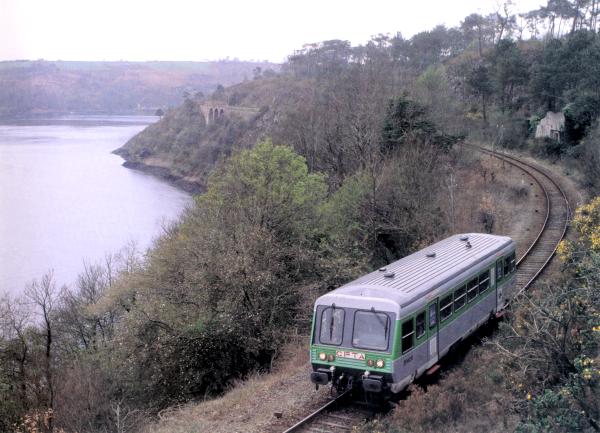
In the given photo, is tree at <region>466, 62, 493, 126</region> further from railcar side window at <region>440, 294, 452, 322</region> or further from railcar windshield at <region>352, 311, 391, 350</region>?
railcar windshield at <region>352, 311, 391, 350</region>

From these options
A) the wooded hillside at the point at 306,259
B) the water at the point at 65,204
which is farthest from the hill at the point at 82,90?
the wooded hillside at the point at 306,259

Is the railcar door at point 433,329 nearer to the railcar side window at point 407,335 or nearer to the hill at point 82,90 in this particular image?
the railcar side window at point 407,335

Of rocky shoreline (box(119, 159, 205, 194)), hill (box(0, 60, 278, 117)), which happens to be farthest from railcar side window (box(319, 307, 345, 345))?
rocky shoreline (box(119, 159, 205, 194))

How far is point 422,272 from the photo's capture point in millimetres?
14172

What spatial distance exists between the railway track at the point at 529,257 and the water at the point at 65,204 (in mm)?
25367

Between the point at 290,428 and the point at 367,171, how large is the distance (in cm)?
1845

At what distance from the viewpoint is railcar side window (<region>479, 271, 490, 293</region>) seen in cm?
1591

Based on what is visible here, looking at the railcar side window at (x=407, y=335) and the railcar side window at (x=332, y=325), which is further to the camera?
the railcar side window at (x=332, y=325)

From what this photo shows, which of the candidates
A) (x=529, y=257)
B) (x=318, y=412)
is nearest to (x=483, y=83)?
(x=529, y=257)

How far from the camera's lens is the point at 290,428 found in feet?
39.0

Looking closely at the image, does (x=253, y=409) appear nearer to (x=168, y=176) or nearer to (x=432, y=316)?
(x=432, y=316)

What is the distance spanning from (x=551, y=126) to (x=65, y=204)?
47.6 metres

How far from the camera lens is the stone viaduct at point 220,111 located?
369 ft

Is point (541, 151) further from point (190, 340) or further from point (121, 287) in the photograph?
point (190, 340)
